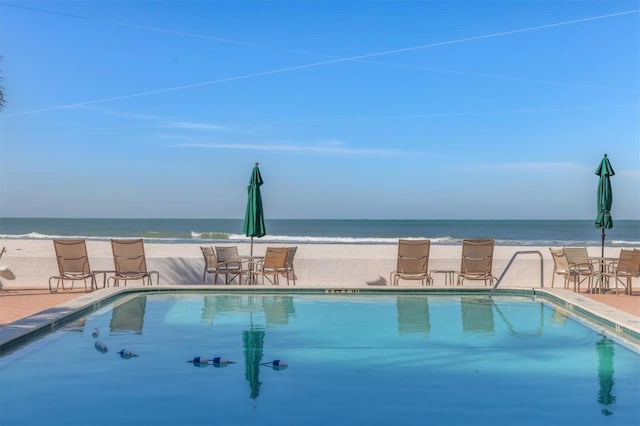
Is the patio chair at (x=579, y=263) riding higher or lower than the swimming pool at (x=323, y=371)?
higher

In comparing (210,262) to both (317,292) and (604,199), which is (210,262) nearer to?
(317,292)

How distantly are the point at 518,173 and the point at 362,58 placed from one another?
15.7 metres

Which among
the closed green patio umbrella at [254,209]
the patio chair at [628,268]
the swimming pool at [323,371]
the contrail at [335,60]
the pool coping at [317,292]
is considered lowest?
the swimming pool at [323,371]

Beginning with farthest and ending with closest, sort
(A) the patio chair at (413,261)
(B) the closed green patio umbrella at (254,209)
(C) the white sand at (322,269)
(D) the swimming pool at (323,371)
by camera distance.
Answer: (B) the closed green patio umbrella at (254,209) < (C) the white sand at (322,269) < (A) the patio chair at (413,261) < (D) the swimming pool at (323,371)

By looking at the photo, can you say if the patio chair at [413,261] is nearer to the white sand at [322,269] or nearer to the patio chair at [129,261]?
the white sand at [322,269]

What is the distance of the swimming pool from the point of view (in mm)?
4320

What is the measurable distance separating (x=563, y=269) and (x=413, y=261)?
2.47 m

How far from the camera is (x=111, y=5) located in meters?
15.8

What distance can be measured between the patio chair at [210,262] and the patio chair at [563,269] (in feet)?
17.6

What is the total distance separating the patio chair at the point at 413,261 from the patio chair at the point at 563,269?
205 cm

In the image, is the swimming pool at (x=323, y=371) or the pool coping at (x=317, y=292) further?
the pool coping at (x=317, y=292)

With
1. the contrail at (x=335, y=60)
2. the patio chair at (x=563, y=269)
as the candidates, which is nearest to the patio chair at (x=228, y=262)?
the patio chair at (x=563, y=269)

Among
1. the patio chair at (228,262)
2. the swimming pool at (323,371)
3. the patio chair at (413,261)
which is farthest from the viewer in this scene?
the patio chair at (228,262)

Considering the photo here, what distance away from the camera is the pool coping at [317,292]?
242 inches
